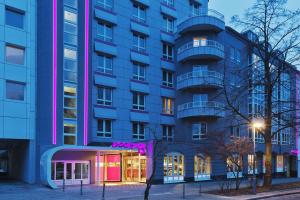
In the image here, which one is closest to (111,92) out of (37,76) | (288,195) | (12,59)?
(37,76)

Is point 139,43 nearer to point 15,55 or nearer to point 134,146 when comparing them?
point 134,146

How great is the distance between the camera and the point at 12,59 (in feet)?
104

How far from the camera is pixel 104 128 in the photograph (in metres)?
36.6

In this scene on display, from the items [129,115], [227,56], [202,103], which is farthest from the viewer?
[227,56]

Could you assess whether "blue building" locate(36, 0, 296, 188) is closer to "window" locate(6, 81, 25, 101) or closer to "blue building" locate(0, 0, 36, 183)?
"blue building" locate(0, 0, 36, 183)

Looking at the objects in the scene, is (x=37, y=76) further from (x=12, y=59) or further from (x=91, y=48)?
(x=91, y=48)

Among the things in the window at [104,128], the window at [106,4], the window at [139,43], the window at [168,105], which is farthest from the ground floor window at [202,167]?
the window at [106,4]

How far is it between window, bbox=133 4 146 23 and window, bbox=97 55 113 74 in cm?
597

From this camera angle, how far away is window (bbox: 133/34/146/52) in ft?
133

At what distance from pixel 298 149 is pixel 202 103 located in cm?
2496

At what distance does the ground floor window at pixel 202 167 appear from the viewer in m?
38.7

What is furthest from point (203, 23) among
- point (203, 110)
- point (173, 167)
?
point (173, 167)

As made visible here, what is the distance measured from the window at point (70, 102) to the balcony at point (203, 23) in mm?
14999

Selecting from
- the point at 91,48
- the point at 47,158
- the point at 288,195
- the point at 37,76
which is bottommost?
the point at 288,195
